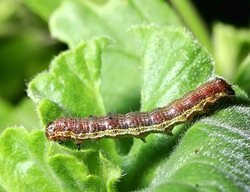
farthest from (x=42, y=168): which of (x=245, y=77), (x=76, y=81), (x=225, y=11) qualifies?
(x=225, y=11)

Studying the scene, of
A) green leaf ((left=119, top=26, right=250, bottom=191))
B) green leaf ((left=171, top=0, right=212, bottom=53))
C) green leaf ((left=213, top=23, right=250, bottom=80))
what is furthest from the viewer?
green leaf ((left=213, top=23, right=250, bottom=80))

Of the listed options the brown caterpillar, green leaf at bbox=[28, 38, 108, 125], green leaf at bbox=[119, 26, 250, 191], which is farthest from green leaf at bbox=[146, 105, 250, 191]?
green leaf at bbox=[28, 38, 108, 125]

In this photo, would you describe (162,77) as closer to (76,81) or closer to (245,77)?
(76,81)

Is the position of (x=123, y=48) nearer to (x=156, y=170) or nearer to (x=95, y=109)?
(x=95, y=109)

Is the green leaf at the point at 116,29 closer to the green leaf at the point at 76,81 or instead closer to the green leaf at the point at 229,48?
the green leaf at the point at 229,48

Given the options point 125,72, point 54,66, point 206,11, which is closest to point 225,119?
point 54,66

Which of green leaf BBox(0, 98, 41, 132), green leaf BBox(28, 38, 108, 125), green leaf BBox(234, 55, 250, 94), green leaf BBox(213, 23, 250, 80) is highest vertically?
green leaf BBox(28, 38, 108, 125)

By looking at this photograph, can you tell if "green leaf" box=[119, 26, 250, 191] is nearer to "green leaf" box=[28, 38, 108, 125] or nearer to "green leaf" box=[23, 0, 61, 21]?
"green leaf" box=[28, 38, 108, 125]
